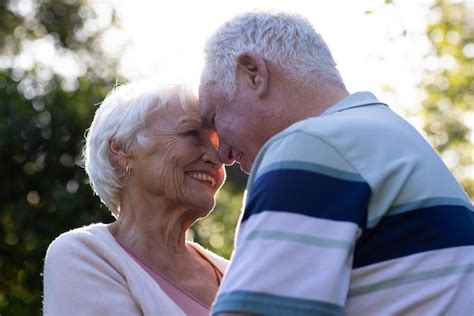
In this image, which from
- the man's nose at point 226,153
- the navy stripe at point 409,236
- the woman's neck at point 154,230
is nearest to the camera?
the navy stripe at point 409,236

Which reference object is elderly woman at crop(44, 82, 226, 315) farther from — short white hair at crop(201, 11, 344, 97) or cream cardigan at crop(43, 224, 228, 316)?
short white hair at crop(201, 11, 344, 97)

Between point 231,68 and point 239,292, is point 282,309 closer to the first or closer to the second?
point 239,292

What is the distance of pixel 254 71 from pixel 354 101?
0.31 m

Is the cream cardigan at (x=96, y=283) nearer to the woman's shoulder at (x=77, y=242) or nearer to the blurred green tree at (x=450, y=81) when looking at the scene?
the woman's shoulder at (x=77, y=242)

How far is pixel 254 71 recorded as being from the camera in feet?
9.85

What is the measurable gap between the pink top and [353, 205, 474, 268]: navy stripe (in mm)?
1303

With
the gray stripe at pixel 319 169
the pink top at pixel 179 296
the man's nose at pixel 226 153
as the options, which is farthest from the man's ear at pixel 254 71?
the pink top at pixel 179 296

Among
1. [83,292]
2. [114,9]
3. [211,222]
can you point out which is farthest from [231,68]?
[114,9]

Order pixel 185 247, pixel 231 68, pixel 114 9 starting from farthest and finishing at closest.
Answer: pixel 114 9 → pixel 185 247 → pixel 231 68

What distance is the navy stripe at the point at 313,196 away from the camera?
2.50m

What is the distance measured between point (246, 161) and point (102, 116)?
1.04 metres

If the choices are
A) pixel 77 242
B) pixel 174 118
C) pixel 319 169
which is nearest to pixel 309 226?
pixel 319 169

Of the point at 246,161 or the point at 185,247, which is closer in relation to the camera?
the point at 246,161

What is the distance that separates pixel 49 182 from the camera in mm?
7633
